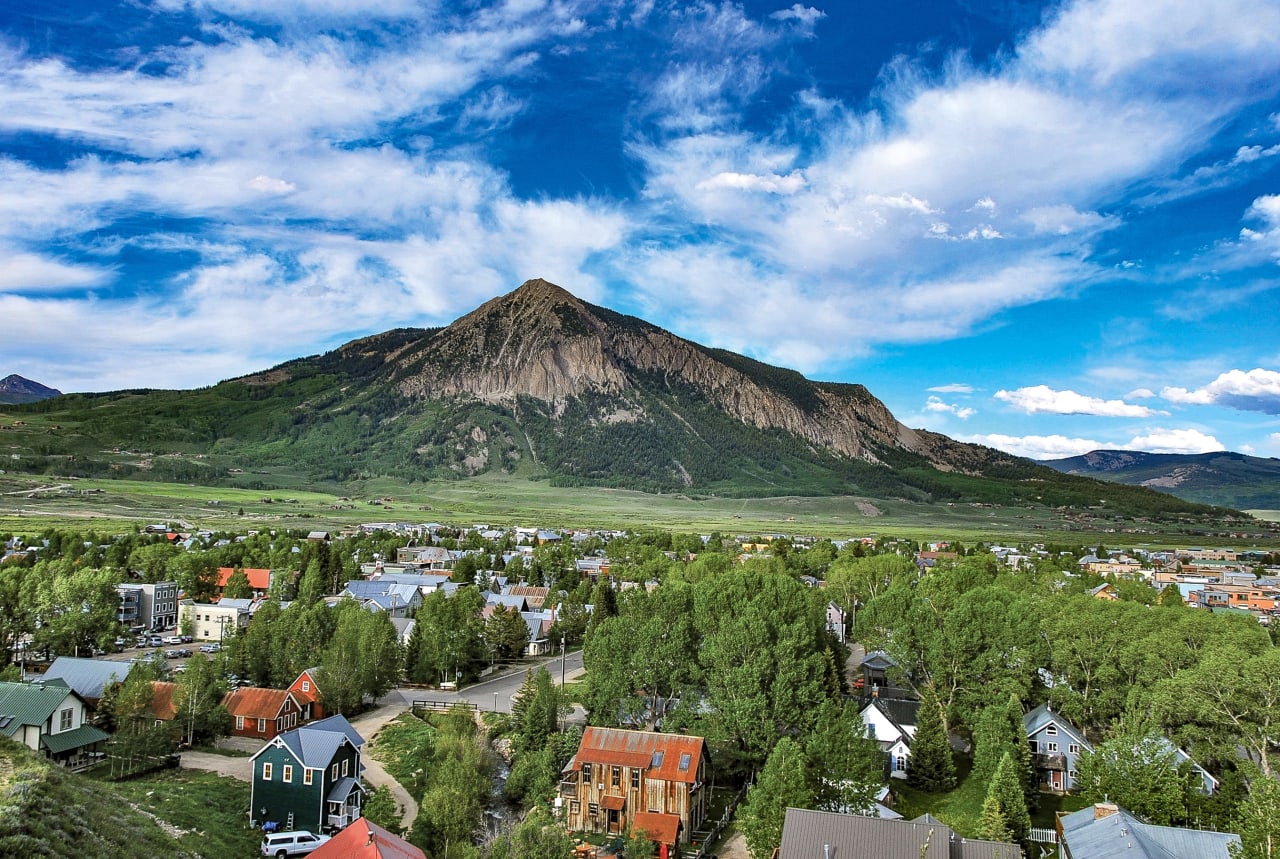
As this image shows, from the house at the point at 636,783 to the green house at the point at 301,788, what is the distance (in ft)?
29.9

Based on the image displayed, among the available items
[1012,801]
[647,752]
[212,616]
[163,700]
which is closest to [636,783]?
[647,752]

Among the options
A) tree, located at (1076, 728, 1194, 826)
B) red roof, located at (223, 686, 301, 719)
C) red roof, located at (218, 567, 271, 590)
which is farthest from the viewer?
red roof, located at (218, 567, 271, 590)

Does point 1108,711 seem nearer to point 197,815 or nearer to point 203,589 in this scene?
point 197,815

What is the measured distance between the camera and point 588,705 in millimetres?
42656

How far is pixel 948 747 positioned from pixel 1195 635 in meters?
16.7

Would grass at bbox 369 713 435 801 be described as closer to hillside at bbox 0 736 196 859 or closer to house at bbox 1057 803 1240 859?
hillside at bbox 0 736 196 859

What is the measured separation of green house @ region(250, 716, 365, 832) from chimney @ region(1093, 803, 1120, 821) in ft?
90.2

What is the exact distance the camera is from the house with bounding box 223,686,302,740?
4362 cm

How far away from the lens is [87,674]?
44.6 meters

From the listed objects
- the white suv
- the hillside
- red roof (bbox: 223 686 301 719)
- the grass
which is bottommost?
the white suv

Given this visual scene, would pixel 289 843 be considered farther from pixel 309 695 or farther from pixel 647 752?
pixel 309 695

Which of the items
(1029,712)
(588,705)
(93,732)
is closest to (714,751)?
(588,705)

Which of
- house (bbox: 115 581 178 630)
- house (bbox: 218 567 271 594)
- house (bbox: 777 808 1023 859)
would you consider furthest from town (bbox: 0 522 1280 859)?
house (bbox: 218 567 271 594)

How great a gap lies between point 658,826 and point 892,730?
15.1 m
